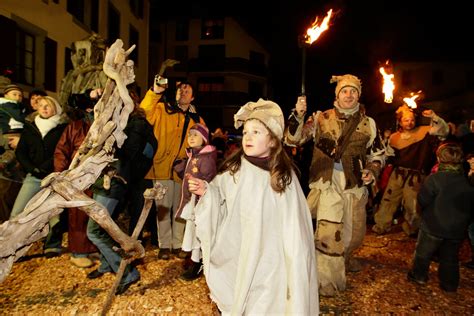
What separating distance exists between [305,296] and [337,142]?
2.33 m

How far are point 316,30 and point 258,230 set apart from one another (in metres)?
2.69

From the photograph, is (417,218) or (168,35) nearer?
(417,218)

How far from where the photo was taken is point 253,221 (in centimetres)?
283

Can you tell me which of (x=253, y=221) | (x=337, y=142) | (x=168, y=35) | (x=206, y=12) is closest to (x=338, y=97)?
(x=337, y=142)

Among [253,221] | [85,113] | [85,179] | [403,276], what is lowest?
[403,276]

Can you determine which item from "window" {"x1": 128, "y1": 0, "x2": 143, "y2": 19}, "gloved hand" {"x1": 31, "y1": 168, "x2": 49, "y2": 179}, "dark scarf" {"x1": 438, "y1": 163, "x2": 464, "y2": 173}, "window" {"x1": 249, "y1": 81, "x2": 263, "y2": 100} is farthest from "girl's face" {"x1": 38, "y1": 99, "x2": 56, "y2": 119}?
"window" {"x1": 249, "y1": 81, "x2": 263, "y2": 100}

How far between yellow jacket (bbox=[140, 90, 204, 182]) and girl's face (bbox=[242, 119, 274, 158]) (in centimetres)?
283

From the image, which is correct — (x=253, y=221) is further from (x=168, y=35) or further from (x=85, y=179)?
(x=168, y=35)

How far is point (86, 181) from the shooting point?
269 cm

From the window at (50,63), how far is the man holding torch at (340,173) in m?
12.0

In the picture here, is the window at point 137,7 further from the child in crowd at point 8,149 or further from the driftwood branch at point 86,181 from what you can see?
the driftwood branch at point 86,181

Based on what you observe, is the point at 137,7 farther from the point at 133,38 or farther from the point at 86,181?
the point at 86,181

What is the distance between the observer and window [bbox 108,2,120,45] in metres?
19.3

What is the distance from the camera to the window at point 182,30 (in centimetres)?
4238
